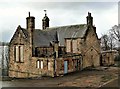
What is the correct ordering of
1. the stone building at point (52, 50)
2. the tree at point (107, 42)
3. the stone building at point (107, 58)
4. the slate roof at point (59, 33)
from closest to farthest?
the stone building at point (52, 50) < the slate roof at point (59, 33) < the stone building at point (107, 58) < the tree at point (107, 42)

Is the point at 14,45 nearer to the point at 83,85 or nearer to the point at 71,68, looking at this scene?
the point at 71,68

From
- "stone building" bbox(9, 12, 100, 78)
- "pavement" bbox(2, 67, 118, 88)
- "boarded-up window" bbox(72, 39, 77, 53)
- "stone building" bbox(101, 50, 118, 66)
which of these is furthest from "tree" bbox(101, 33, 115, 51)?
"pavement" bbox(2, 67, 118, 88)

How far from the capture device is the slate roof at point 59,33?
114ft

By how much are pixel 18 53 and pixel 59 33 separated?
9041 mm

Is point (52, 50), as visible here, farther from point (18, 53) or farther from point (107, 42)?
point (107, 42)

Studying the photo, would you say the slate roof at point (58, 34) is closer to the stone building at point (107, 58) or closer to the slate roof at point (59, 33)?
the slate roof at point (59, 33)

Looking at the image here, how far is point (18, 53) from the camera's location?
33.9m

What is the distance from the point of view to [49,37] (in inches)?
1480

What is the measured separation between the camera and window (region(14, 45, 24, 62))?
3312 cm

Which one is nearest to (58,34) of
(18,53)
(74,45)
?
(74,45)

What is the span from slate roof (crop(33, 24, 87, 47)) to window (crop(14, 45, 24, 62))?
2.62 metres

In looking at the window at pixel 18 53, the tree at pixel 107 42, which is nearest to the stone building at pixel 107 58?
the window at pixel 18 53

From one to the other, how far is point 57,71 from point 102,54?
1500 cm

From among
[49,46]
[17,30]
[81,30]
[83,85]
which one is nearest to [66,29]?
[81,30]
